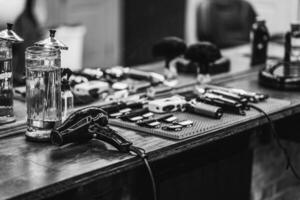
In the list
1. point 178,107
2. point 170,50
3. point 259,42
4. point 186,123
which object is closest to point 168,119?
point 186,123

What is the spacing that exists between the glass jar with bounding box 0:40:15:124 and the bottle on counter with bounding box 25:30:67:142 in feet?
0.53

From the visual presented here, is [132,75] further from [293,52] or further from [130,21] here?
[130,21]

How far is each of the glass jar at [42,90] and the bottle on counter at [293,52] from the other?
1.30 metres

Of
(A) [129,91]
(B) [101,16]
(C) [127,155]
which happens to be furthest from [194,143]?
(B) [101,16]

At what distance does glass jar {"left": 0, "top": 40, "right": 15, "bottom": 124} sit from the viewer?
209 centimetres

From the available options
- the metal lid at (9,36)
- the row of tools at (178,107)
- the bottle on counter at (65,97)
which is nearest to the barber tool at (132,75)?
the row of tools at (178,107)

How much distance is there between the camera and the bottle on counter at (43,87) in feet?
6.35

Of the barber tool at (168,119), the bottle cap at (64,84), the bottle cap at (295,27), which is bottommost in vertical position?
the barber tool at (168,119)

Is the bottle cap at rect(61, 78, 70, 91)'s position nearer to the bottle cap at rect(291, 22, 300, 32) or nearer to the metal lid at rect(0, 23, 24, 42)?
the metal lid at rect(0, 23, 24, 42)

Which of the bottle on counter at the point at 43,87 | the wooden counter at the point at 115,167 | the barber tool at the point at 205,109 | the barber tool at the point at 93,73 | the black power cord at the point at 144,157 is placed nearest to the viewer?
the wooden counter at the point at 115,167

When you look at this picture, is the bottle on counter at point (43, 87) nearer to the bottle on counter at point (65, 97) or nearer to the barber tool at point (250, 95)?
the bottle on counter at point (65, 97)

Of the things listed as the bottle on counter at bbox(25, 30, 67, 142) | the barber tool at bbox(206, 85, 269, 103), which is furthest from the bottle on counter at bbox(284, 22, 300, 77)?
the bottle on counter at bbox(25, 30, 67, 142)

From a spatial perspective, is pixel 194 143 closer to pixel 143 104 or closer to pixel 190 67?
pixel 143 104

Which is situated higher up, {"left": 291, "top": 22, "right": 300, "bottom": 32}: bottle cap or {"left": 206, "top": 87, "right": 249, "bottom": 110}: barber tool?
{"left": 291, "top": 22, "right": 300, "bottom": 32}: bottle cap
